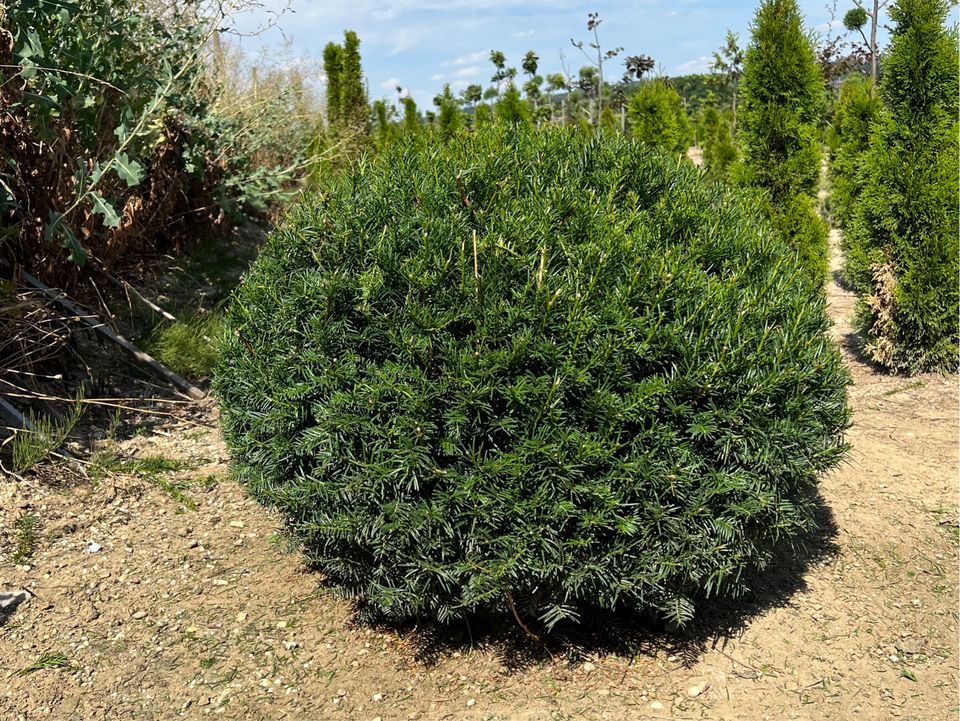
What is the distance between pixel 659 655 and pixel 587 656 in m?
0.28

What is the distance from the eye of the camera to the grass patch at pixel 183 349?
5.62 meters

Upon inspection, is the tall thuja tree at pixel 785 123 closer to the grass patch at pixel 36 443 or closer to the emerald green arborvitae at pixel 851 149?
the emerald green arborvitae at pixel 851 149

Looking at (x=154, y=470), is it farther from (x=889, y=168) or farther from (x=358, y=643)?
(x=889, y=168)

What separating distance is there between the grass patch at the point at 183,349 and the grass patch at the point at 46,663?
2.76m

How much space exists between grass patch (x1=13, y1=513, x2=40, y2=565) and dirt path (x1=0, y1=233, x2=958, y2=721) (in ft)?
0.13

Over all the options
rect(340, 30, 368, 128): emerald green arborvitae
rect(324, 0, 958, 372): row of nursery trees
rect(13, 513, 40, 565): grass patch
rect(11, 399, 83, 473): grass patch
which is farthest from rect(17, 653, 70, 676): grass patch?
rect(340, 30, 368, 128): emerald green arborvitae

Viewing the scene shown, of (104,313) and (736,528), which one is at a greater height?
(104,313)

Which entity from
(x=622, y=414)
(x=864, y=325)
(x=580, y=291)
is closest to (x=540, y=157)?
(x=580, y=291)

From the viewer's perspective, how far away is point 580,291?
261 cm

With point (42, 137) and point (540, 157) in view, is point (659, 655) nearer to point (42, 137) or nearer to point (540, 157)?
point (540, 157)

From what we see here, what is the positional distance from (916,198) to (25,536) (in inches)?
256

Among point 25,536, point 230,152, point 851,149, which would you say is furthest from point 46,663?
point 851,149

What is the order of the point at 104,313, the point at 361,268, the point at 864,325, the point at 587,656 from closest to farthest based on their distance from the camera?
the point at 361,268
the point at 587,656
the point at 104,313
the point at 864,325

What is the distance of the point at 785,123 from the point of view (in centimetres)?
677
